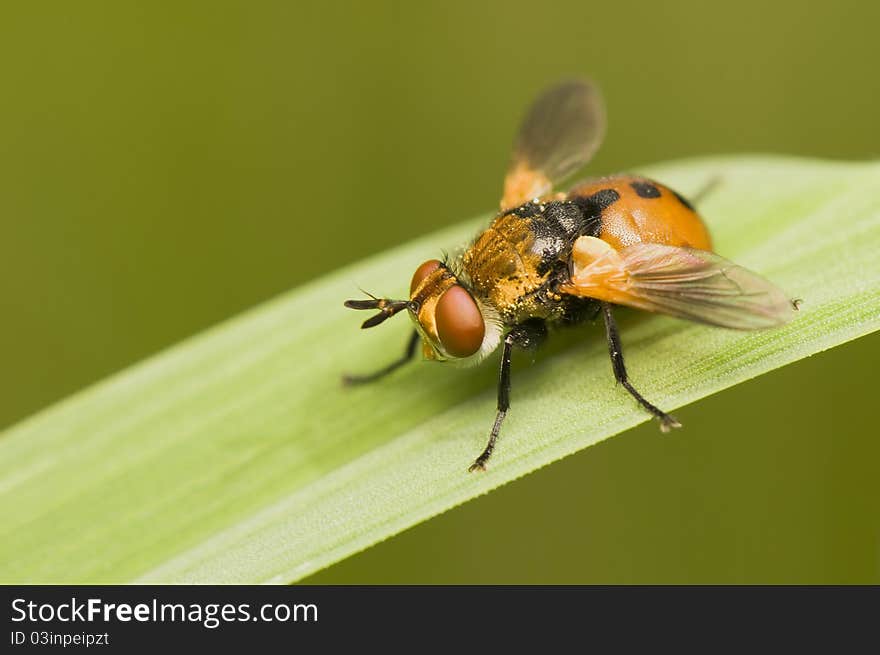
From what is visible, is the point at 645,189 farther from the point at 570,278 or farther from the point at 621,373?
the point at 621,373

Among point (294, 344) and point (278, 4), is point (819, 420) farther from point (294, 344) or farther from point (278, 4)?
point (278, 4)

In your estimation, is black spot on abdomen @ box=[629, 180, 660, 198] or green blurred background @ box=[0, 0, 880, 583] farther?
green blurred background @ box=[0, 0, 880, 583]

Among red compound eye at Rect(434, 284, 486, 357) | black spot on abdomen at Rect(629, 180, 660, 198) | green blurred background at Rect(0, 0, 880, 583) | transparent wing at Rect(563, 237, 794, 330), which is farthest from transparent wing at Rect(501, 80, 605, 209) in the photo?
green blurred background at Rect(0, 0, 880, 583)

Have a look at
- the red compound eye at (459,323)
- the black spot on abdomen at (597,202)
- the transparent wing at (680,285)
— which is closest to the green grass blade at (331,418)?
the transparent wing at (680,285)

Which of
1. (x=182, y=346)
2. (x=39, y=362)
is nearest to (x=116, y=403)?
(x=182, y=346)

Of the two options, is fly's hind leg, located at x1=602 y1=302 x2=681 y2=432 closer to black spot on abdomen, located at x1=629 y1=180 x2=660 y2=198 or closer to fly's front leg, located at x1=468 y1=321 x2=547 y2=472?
fly's front leg, located at x1=468 y1=321 x2=547 y2=472

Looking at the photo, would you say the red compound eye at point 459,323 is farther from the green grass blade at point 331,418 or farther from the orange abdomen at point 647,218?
the orange abdomen at point 647,218
